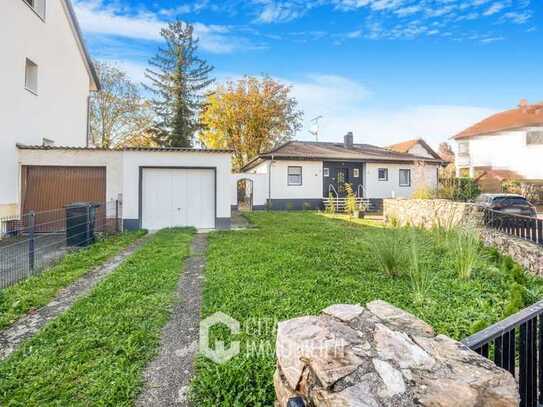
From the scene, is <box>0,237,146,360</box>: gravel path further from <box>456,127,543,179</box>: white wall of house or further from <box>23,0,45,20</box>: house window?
<box>23,0,45,20</box>: house window

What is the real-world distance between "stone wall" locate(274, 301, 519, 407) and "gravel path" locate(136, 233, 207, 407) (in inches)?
45.7

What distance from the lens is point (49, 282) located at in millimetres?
5363

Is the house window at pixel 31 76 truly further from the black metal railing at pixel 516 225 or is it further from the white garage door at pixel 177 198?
the black metal railing at pixel 516 225

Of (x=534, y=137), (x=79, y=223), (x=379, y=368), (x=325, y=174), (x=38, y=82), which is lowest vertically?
(x=379, y=368)

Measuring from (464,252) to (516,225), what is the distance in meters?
1.97

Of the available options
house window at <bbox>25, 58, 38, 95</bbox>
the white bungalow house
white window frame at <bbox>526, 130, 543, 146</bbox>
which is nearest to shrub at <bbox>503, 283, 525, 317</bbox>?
white window frame at <bbox>526, 130, 543, 146</bbox>

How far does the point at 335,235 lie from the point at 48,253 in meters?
7.55

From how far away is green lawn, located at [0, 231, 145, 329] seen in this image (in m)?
4.29

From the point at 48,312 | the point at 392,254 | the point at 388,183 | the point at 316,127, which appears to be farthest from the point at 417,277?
the point at 316,127

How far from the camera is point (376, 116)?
1814 centimetres

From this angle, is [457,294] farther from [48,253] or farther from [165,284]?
[48,253]

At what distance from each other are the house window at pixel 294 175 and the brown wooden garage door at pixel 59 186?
11.1 meters

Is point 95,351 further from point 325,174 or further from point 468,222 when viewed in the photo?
point 325,174

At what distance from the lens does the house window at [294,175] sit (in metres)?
19.5
